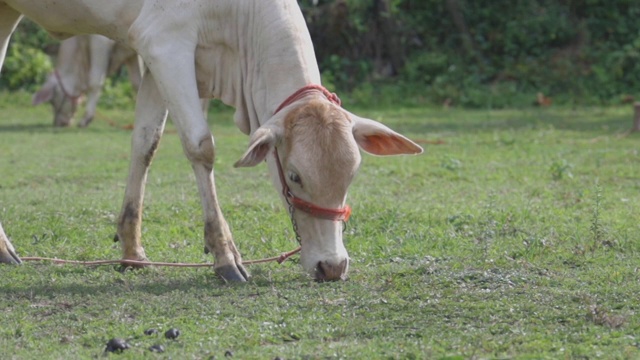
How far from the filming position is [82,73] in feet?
50.3

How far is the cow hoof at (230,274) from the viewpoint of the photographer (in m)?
5.79

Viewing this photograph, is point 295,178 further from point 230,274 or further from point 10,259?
point 10,259

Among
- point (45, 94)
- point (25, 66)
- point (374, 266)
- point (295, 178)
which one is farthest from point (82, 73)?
point (295, 178)

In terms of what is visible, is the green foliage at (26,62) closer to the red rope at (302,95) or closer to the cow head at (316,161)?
the red rope at (302,95)

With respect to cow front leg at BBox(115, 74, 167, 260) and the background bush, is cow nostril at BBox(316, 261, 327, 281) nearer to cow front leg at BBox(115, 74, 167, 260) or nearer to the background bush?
cow front leg at BBox(115, 74, 167, 260)

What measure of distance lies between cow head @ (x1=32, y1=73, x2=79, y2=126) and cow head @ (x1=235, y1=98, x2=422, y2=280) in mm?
10175

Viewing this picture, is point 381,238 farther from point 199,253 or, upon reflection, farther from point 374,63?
point 374,63

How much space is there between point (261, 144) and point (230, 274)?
2.39 feet

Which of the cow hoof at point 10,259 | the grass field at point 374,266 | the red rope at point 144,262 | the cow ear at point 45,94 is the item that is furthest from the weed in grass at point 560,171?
the cow ear at point 45,94

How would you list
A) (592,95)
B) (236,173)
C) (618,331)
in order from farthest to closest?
1. (592,95)
2. (236,173)
3. (618,331)

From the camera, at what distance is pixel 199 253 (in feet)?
21.9

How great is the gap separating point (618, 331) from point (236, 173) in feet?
19.5

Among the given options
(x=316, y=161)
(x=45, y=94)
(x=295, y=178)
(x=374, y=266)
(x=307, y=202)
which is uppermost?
(x=316, y=161)

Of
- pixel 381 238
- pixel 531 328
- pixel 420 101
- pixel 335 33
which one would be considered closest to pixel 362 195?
pixel 381 238
